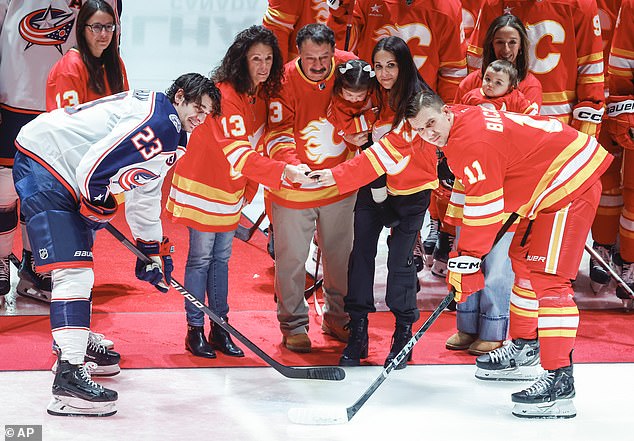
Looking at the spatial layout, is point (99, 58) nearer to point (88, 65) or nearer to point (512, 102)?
point (88, 65)

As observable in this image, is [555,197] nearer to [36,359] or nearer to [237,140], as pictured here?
[237,140]

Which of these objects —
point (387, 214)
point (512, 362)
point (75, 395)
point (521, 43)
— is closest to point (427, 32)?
point (521, 43)

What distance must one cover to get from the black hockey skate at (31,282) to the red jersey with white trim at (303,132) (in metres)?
1.23

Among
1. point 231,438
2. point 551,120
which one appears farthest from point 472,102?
point 231,438

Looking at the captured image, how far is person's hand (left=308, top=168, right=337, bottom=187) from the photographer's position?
4219mm

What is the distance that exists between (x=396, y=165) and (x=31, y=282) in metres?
1.83

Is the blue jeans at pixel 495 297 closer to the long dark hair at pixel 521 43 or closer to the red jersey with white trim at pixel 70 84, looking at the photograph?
the long dark hair at pixel 521 43

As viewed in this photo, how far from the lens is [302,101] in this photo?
4355mm

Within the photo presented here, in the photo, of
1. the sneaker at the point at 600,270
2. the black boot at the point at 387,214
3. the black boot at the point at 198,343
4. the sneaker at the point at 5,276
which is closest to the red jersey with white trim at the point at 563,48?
the sneaker at the point at 600,270

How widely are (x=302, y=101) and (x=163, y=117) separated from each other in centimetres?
78

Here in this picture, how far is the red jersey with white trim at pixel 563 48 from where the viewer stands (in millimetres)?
4871

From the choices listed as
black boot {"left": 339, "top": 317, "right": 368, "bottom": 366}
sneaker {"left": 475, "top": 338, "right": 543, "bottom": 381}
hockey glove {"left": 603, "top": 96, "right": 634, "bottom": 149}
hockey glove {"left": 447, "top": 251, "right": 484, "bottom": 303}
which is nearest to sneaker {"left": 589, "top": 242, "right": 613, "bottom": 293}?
hockey glove {"left": 603, "top": 96, "right": 634, "bottom": 149}

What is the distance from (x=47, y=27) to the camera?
4910 millimetres

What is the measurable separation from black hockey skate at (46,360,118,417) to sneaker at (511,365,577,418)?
1.39 meters
